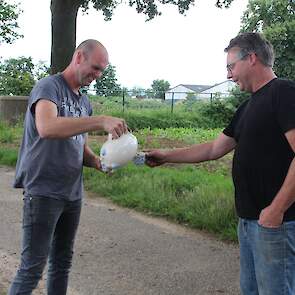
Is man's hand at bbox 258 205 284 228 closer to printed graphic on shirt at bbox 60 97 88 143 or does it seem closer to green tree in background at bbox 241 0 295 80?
printed graphic on shirt at bbox 60 97 88 143

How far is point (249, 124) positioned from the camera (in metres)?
2.96

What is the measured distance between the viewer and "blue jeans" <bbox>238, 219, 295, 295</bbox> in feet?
9.39

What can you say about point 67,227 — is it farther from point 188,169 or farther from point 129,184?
point 188,169

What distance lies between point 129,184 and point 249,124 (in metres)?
5.49

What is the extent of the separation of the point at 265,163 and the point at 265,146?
3.5 inches

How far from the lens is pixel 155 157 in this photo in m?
3.87

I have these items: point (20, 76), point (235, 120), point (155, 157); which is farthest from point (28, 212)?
point (20, 76)

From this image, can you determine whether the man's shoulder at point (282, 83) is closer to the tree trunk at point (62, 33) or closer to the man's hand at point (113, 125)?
the man's hand at point (113, 125)

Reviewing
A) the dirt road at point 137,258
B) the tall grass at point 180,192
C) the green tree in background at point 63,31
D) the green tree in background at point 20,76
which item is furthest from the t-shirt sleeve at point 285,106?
the green tree in background at point 20,76

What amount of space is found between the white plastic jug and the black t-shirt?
627 millimetres

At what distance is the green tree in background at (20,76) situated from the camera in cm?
1964

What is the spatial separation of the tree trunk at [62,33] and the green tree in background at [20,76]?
5082 mm

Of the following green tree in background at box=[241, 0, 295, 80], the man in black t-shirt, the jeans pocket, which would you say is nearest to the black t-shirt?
the man in black t-shirt

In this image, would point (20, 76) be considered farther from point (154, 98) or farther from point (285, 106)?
point (285, 106)
